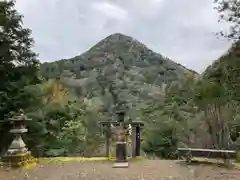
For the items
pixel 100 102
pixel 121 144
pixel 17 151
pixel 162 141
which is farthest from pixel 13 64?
pixel 100 102

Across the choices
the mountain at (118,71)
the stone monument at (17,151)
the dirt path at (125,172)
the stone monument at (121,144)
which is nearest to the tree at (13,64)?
the stone monument at (17,151)

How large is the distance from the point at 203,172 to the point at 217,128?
2683 mm

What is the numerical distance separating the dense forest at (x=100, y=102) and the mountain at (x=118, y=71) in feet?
0.26

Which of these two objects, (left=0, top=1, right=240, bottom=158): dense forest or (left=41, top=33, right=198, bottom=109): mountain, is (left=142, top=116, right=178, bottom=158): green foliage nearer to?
(left=0, top=1, right=240, bottom=158): dense forest

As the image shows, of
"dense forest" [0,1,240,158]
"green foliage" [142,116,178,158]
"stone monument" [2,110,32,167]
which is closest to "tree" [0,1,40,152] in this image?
"dense forest" [0,1,240,158]

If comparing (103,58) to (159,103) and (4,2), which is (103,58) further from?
(4,2)

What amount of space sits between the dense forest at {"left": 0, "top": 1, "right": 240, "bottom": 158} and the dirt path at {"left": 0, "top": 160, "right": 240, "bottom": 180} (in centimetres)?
226

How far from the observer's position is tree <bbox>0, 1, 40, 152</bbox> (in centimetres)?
1029

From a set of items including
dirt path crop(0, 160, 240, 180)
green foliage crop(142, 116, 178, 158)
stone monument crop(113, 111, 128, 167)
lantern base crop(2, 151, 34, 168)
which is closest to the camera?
dirt path crop(0, 160, 240, 180)

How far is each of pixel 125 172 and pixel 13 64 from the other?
5563 millimetres

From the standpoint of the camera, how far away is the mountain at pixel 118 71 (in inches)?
864

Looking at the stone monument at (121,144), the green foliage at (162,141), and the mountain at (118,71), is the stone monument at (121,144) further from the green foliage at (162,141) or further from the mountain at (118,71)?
the mountain at (118,71)

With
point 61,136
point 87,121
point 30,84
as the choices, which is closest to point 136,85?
point 87,121

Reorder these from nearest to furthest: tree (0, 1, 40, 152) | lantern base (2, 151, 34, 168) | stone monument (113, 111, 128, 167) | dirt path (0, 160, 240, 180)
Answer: dirt path (0, 160, 240, 180), lantern base (2, 151, 34, 168), stone monument (113, 111, 128, 167), tree (0, 1, 40, 152)
